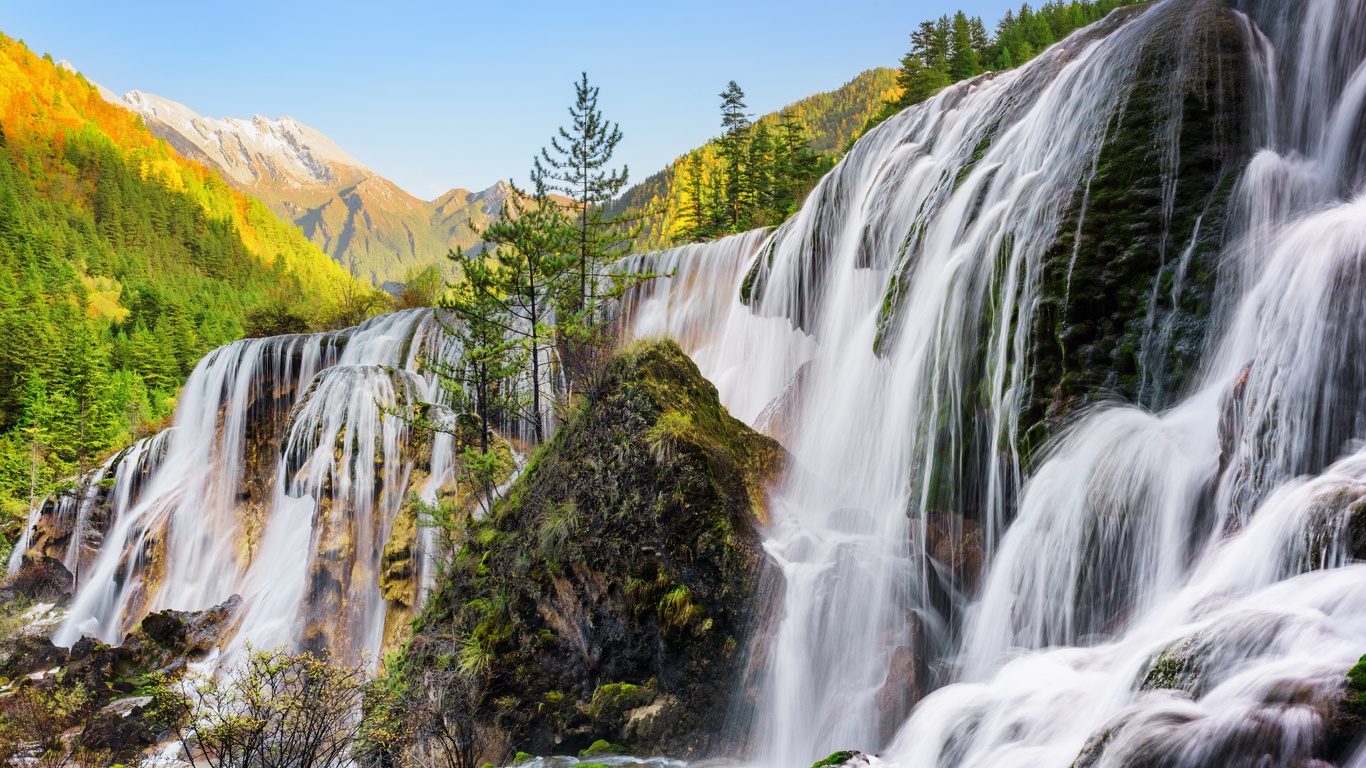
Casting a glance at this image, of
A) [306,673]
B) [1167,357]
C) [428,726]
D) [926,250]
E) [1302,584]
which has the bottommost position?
[428,726]

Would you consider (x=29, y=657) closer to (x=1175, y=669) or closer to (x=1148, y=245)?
(x=1175, y=669)

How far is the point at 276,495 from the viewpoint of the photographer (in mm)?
27469

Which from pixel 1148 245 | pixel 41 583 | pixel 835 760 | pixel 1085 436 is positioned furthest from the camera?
pixel 41 583

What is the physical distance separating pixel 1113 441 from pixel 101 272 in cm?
12591

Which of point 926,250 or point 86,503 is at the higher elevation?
point 926,250

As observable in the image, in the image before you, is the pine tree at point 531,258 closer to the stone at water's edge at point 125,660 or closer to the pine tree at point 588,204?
the pine tree at point 588,204

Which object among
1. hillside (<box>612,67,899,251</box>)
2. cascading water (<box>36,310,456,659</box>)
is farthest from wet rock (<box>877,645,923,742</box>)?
hillside (<box>612,67,899,251</box>)

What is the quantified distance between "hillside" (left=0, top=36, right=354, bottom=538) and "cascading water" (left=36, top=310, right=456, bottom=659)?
57.8 ft

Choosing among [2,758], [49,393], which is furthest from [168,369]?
[2,758]

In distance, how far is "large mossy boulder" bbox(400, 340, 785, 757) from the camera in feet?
33.0

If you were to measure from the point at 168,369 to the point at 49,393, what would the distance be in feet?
53.1

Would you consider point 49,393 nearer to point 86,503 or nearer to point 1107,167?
point 86,503

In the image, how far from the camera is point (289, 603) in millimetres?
21078

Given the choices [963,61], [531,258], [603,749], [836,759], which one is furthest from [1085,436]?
[963,61]
